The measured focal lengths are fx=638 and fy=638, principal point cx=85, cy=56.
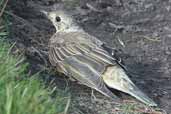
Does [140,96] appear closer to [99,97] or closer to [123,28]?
[99,97]

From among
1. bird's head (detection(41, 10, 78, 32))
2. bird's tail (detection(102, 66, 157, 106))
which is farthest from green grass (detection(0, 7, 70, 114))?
bird's head (detection(41, 10, 78, 32))

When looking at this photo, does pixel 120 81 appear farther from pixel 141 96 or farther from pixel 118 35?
pixel 118 35

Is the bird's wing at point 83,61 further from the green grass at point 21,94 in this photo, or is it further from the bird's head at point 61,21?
the green grass at point 21,94

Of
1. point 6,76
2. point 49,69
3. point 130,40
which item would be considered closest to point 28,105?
point 6,76

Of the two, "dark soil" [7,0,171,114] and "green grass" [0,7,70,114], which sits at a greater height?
"green grass" [0,7,70,114]

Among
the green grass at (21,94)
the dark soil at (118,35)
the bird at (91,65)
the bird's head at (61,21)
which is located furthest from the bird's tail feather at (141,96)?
the bird's head at (61,21)

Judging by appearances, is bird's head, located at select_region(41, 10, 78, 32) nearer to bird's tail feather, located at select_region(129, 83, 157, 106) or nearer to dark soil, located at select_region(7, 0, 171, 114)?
dark soil, located at select_region(7, 0, 171, 114)

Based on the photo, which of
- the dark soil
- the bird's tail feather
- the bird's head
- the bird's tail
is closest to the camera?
the bird's tail feather

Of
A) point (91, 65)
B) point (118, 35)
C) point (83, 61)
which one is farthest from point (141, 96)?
point (118, 35)
